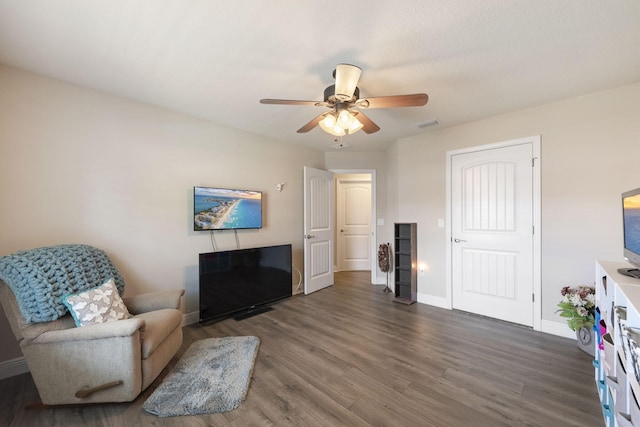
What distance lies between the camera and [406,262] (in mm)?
3711

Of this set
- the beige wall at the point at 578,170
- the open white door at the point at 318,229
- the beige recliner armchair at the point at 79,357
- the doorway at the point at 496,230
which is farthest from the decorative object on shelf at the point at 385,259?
the beige recliner armchair at the point at 79,357

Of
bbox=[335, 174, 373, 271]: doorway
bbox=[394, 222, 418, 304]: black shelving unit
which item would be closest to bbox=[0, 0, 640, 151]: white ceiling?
bbox=[394, 222, 418, 304]: black shelving unit

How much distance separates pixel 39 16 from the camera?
1438mm

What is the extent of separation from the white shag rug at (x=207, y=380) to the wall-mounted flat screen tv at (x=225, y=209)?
51.3 inches

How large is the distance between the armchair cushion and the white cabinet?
2876 mm

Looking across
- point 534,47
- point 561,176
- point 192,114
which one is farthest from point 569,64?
point 192,114

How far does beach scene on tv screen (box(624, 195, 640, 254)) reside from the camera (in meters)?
1.43

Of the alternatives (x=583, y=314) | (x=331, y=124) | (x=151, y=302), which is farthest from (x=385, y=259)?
(x=151, y=302)

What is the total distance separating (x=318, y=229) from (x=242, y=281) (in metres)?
1.52

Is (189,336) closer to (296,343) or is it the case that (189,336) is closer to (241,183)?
(296,343)

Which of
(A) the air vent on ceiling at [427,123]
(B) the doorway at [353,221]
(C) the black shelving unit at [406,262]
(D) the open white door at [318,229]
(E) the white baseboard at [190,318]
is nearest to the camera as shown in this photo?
(E) the white baseboard at [190,318]

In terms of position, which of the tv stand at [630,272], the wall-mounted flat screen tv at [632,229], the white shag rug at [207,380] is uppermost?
the wall-mounted flat screen tv at [632,229]

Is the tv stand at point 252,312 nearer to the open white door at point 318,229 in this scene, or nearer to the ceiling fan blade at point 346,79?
the open white door at point 318,229

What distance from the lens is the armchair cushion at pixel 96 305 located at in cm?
170
